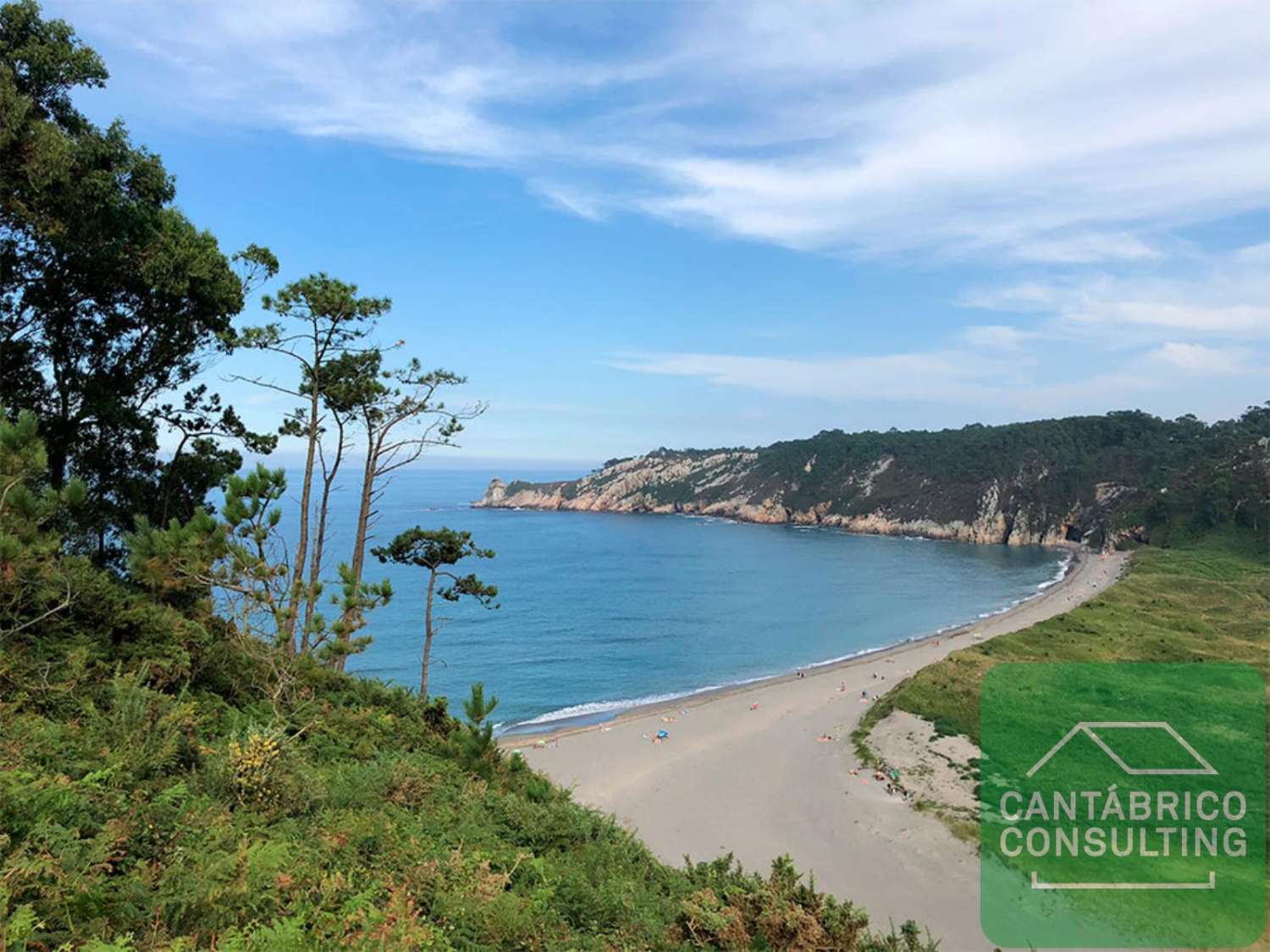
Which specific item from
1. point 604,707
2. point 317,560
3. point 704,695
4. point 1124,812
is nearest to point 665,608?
point 704,695

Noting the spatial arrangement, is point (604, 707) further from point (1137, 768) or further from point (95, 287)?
point (95, 287)

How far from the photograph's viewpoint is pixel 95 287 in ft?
34.2

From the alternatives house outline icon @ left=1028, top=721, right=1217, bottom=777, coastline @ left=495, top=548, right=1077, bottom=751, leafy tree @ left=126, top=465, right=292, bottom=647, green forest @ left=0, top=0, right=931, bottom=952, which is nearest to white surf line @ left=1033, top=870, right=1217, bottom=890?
house outline icon @ left=1028, top=721, right=1217, bottom=777

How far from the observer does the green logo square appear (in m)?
13.9

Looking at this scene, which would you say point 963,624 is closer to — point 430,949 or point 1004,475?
point 430,949

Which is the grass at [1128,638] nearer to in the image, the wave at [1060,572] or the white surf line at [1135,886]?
the white surf line at [1135,886]

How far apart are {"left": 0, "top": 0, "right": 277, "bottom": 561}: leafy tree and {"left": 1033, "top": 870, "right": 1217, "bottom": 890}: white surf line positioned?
2067 centimetres

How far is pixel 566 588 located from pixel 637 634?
15.6 m

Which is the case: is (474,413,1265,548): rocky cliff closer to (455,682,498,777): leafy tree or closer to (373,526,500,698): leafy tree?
(373,526,500,698): leafy tree

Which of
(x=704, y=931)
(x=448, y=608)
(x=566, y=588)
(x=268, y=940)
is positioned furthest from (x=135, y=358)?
(x=566, y=588)

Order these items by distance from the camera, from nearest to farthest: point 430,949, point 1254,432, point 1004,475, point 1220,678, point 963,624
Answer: point 430,949, point 1220,678, point 963,624, point 1254,432, point 1004,475

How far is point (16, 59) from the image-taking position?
8.77 meters

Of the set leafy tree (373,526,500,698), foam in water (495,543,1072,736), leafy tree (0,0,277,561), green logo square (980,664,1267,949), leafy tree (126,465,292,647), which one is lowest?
foam in water (495,543,1072,736)

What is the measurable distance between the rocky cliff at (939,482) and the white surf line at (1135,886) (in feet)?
297
